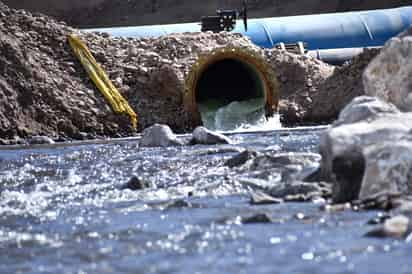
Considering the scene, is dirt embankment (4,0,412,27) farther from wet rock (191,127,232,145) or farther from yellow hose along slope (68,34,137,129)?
wet rock (191,127,232,145)

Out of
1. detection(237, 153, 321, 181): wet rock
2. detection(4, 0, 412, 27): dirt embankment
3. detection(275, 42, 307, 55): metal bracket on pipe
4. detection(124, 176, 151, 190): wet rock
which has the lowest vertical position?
detection(124, 176, 151, 190): wet rock

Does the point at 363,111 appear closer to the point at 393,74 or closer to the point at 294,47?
the point at 393,74

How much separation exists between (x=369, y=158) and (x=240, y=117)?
15.5m

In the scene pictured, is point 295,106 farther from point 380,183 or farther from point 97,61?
point 380,183

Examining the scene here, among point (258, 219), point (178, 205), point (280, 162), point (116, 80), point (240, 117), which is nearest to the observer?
point (258, 219)

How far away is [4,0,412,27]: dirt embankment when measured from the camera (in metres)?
48.2

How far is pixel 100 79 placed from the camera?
2538cm

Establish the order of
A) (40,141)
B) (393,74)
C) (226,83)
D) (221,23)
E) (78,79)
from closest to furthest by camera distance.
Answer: (393,74), (40,141), (78,79), (226,83), (221,23)

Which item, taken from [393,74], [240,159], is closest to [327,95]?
[393,74]

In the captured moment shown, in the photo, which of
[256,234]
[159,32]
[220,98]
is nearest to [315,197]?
[256,234]

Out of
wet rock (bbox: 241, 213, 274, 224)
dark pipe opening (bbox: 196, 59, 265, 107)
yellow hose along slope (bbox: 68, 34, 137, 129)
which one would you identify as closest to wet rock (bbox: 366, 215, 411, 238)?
wet rock (bbox: 241, 213, 274, 224)

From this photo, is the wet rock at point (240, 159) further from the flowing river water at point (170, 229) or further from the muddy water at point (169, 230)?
the flowing river water at point (170, 229)

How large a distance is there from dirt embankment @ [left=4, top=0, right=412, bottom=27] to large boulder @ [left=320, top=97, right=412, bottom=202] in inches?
1460

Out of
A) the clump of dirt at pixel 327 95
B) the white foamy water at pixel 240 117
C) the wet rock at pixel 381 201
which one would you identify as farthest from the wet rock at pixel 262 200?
the clump of dirt at pixel 327 95
